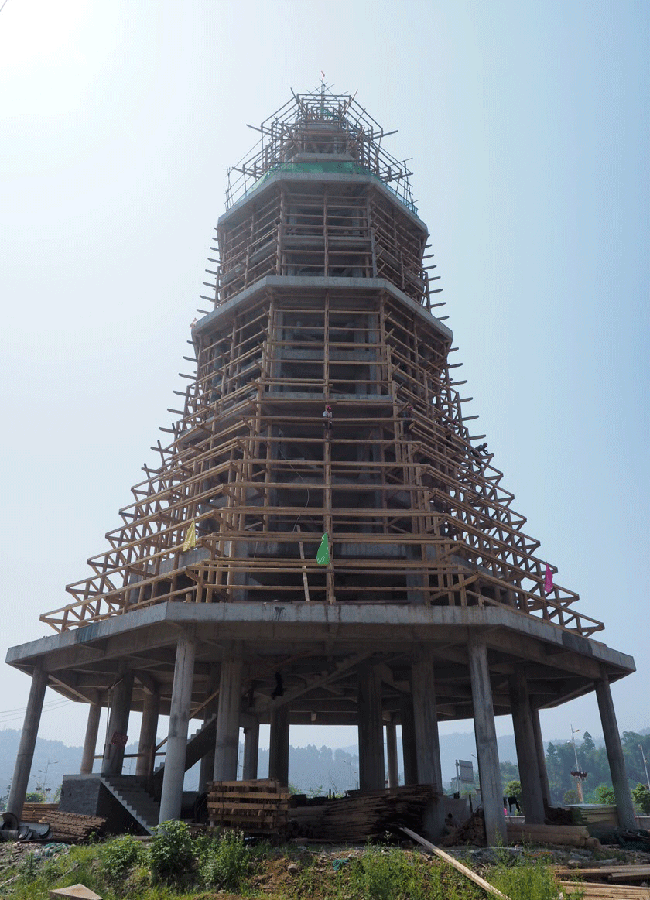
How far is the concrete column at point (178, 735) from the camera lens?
20.1 m

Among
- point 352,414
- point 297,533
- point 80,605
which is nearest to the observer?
point 297,533

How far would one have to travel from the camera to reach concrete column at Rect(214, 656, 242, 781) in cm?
2286

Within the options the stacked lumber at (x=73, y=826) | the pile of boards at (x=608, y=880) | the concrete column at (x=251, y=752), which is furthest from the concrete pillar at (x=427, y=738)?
the concrete column at (x=251, y=752)

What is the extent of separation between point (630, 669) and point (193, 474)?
19684mm

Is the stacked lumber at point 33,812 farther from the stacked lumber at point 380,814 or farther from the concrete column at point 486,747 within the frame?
the concrete column at point 486,747

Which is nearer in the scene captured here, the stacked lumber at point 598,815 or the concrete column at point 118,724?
the concrete column at point 118,724

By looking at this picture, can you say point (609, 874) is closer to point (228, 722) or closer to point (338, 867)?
point (338, 867)

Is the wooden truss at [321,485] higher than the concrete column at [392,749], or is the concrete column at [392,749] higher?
the wooden truss at [321,485]

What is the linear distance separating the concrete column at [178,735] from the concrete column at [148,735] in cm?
811

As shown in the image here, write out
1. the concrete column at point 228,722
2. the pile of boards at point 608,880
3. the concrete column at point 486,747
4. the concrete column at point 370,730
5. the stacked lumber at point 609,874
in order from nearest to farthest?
the pile of boards at point 608,880 → the stacked lumber at point 609,874 → the concrete column at point 486,747 → the concrete column at point 228,722 → the concrete column at point 370,730

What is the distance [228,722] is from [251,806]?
518 cm

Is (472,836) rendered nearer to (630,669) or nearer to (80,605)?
(630,669)

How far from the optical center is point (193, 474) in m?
30.7

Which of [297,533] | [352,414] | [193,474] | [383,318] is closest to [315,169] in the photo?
[383,318]
